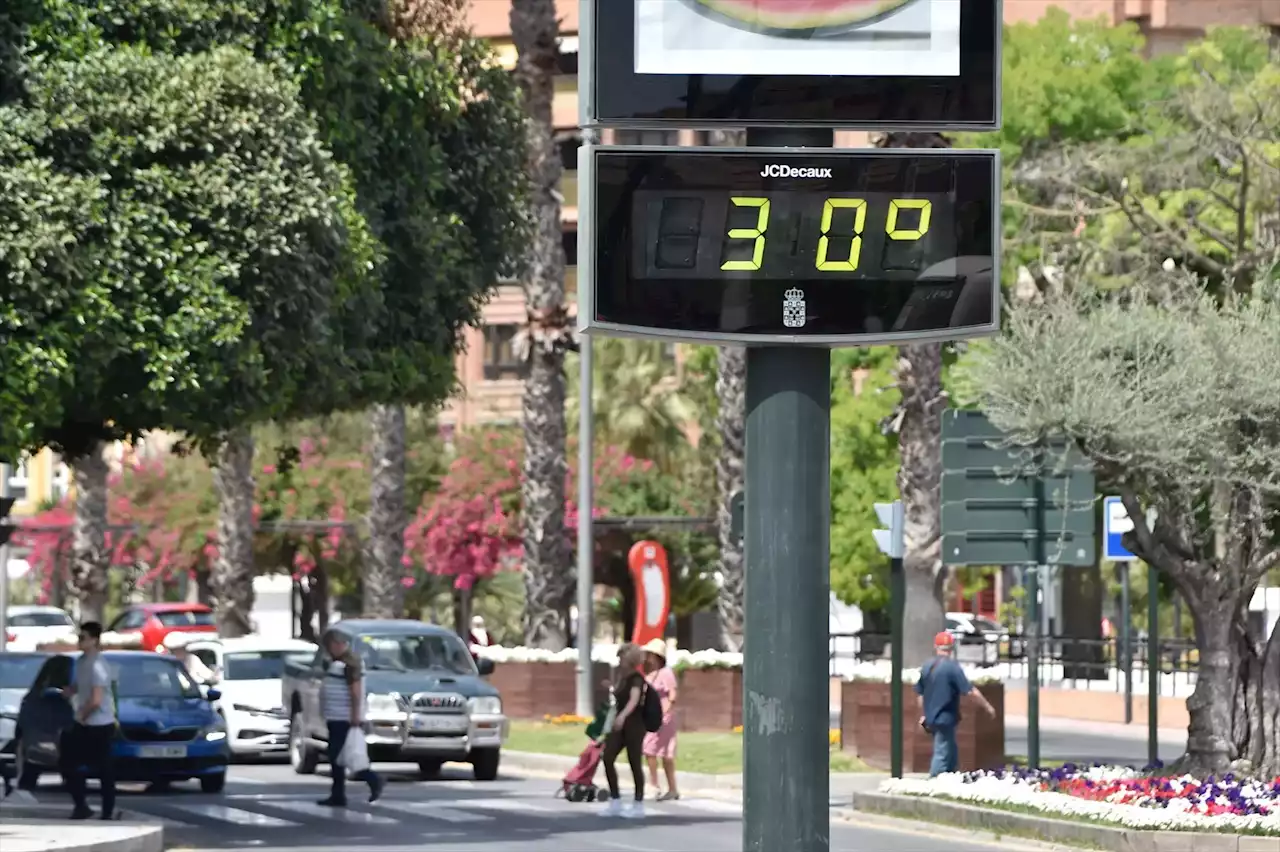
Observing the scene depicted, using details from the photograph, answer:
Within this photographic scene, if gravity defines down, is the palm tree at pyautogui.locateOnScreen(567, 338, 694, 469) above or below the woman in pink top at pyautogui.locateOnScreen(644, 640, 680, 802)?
above

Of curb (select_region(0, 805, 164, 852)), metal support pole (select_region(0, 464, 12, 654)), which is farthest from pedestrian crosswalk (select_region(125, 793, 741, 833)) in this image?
metal support pole (select_region(0, 464, 12, 654))

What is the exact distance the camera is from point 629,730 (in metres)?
24.9

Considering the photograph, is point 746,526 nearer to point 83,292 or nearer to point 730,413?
point 83,292

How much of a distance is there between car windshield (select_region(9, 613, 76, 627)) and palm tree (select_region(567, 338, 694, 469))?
1459 centimetres

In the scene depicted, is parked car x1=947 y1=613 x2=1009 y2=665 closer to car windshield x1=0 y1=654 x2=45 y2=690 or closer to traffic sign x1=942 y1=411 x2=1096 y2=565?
car windshield x1=0 y1=654 x2=45 y2=690

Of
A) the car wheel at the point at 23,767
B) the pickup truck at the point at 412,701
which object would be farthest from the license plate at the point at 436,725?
the car wheel at the point at 23,767

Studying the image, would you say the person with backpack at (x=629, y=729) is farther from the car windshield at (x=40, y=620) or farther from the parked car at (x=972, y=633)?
the car windshield at (x=40, y=620)

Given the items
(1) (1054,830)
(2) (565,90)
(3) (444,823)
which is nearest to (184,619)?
(2) (565,90)

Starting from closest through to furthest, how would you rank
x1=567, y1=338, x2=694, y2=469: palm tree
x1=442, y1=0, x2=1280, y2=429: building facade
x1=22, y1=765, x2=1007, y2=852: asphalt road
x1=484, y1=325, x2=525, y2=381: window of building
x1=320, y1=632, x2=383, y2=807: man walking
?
x1=22, y1=765, x2=1007, y2=852: asphalt road, x1=320, y1=632, x2=383, y2=807: man walking, x1=442, y1=0, x2=1280, y2=429: building facade, x1=567, y1=338, x2=694, y2=469: palm tree, x1=484, y1=325, x2=525, y2=381: window of building

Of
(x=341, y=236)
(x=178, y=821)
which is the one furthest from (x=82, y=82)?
(x=178, y=821)

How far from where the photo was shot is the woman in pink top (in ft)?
87.8

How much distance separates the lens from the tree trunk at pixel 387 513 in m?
44.2

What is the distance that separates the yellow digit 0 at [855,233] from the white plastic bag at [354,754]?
17.2 meters

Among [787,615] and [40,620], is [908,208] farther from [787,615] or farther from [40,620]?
[40,620]
